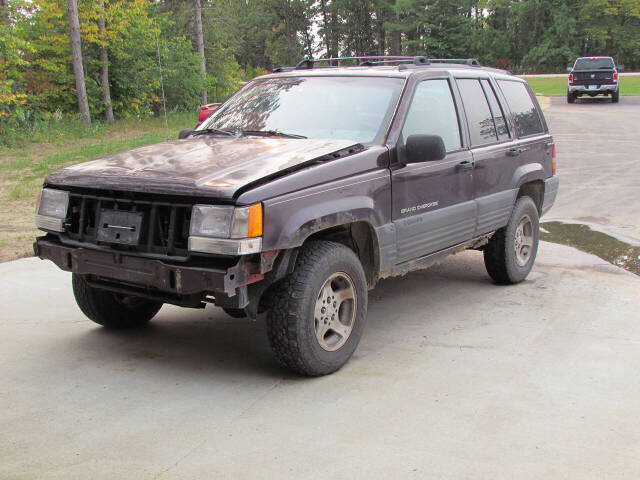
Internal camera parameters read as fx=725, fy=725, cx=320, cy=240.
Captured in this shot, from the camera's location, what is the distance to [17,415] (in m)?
3.96

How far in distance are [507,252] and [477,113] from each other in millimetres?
1299

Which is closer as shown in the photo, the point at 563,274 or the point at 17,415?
the point at 17,415

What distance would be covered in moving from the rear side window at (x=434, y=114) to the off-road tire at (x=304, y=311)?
127 cm

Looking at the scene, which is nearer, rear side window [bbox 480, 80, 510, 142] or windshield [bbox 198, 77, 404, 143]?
windshield [bbox 198, 77, 404, 143]

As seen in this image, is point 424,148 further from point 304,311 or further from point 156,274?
point 156,274

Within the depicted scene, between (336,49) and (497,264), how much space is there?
78.8 metres

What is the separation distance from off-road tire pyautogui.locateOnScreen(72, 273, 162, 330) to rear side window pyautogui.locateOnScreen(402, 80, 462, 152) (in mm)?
2352

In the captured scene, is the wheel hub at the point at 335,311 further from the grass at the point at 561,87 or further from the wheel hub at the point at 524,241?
the grass at the point at 561,87

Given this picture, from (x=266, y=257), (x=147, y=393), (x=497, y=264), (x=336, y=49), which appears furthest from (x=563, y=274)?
(x=336, y=49)

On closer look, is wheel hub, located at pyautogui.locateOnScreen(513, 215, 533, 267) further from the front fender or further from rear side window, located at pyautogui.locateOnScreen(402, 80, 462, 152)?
the front fender

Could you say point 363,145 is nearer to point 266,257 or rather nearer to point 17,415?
point 266,257

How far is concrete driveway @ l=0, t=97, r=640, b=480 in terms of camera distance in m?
3.44

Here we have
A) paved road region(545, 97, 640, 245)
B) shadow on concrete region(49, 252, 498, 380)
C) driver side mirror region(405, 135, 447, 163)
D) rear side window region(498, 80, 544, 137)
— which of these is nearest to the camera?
shadow on concrete region(49, 252, 498, 380)

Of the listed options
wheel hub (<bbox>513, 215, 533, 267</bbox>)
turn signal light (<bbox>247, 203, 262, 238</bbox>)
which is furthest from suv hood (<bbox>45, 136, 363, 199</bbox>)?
wheel hub (<bbox>513, 215, 533, 267</bbox>)
